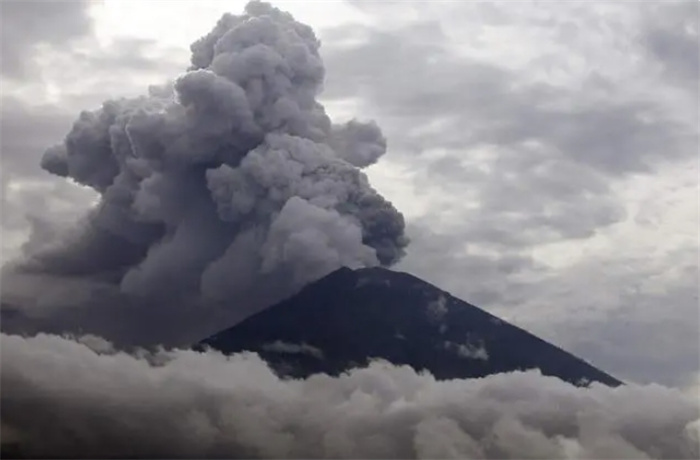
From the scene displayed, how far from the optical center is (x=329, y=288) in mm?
170500

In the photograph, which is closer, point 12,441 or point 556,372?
point 12,441

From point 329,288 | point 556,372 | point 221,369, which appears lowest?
point 221,369

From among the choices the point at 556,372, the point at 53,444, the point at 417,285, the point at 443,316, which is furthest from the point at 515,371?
the point at 53,444

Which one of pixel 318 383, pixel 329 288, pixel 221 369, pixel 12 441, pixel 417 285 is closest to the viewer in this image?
pixel 12 441

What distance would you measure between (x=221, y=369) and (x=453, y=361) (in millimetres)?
42934

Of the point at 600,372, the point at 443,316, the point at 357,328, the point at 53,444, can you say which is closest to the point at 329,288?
the point at 357,328

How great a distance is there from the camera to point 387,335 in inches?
6550

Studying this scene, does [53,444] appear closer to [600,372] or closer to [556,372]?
[556,372]

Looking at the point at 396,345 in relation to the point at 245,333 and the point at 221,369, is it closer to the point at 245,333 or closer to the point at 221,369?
the point at 245,333

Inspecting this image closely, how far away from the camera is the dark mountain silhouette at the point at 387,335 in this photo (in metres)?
158

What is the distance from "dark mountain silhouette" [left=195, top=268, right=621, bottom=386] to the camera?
518 ft

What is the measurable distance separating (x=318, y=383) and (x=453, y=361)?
27002 mm

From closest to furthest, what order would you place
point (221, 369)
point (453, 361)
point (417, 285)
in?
point (221, 369) < point (453, 361) < point (417, 285)

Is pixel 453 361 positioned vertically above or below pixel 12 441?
above
